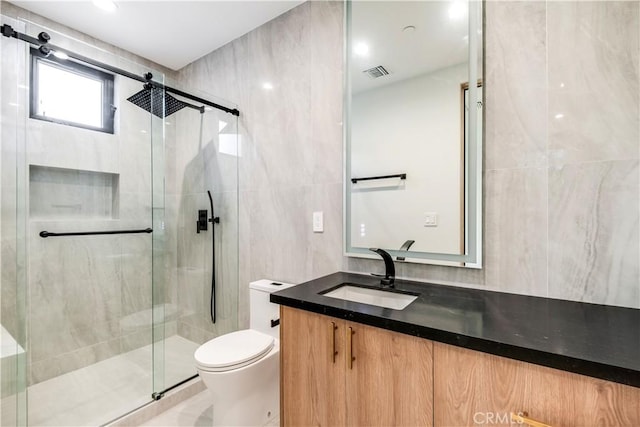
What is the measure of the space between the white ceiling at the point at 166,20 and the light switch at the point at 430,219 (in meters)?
1.60

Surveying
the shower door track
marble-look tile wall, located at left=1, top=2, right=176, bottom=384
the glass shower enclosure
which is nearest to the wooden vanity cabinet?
the glass shower enclosure

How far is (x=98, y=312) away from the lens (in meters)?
2.25

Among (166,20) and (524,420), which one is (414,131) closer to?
(524,420)

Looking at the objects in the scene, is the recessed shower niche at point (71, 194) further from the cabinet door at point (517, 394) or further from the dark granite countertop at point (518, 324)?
the cabinet door at point (517, 394)

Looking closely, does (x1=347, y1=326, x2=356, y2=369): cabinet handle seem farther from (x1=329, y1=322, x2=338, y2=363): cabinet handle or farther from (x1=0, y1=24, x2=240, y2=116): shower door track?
(x1=0, y1=24, x2=240, y2=116): shower door track

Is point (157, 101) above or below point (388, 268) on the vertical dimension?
above

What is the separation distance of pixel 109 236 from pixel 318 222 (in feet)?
5.81

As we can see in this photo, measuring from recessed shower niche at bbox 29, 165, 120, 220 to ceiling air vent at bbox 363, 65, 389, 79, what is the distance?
84.2 inches

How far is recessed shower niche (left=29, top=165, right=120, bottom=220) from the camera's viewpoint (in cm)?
200

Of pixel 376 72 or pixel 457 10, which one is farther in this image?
pixel 376 72

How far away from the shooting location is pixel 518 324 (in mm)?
884

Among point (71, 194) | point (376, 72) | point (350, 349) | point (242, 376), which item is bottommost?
point (242, 376)

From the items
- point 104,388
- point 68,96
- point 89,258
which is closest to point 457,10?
point 68,96

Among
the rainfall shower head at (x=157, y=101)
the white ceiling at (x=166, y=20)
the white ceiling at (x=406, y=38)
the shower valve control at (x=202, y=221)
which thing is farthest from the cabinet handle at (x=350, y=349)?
the rainfall shower head at (x=157, y=101)
